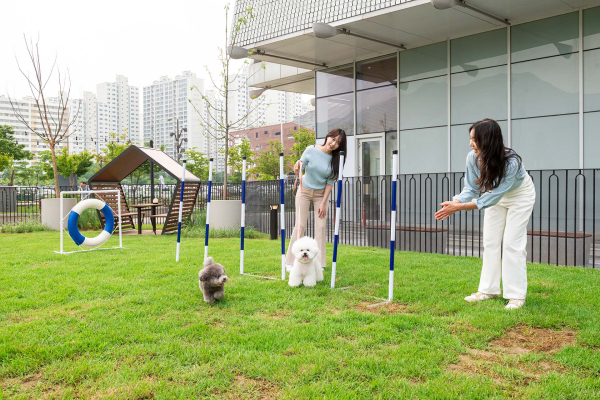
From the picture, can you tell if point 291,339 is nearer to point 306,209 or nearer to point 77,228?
point 306,209

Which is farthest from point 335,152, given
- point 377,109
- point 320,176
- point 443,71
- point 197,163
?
point 197,163

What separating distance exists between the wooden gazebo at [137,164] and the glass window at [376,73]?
6.55 meters

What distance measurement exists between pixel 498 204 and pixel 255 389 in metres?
3.18

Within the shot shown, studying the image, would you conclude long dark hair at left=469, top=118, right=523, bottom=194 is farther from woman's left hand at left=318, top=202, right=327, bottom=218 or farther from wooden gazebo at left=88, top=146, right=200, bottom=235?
wooden gazebo at left=88, top=146, right=200, bottom=235

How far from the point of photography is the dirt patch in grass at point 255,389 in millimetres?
2623

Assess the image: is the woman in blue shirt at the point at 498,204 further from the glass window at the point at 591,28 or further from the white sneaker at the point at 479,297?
the glass window at the point at 591,28

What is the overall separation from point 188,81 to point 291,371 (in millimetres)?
67158

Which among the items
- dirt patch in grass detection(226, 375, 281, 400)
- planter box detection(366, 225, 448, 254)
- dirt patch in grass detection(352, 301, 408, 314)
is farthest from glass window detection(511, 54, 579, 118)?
dirt patch in grass detection(226, 375, 281, 400)

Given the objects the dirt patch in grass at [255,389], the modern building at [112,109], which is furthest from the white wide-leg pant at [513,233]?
the modern building at [112,109]

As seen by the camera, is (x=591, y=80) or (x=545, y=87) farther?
(x=545, y=87)

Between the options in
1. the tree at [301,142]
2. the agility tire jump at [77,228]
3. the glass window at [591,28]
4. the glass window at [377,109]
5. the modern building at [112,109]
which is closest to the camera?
the agility tire jump at [77,228]

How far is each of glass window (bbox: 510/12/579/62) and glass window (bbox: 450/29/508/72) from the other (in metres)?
0.31

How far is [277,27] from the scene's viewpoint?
1278cm

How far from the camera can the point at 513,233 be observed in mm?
4438
